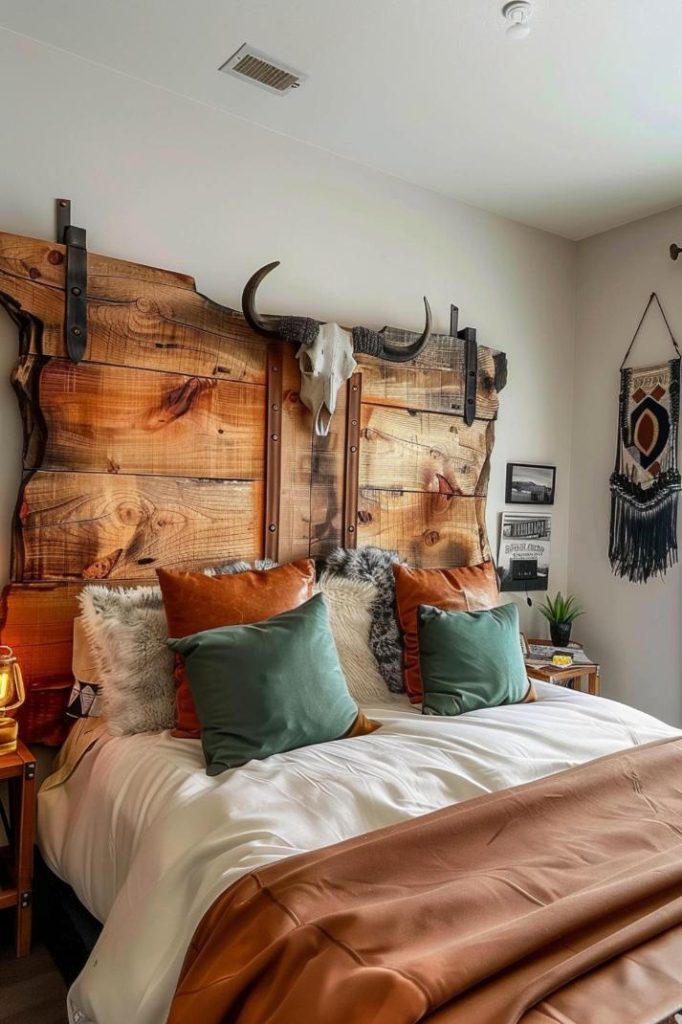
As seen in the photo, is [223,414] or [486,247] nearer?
[223,414]

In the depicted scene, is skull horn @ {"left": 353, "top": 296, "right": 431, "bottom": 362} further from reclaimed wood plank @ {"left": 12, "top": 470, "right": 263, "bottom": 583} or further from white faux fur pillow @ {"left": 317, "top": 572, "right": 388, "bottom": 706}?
white faux fur pillow @ {"left": 317, "top": 572, "right": 388, "bottom": 706}

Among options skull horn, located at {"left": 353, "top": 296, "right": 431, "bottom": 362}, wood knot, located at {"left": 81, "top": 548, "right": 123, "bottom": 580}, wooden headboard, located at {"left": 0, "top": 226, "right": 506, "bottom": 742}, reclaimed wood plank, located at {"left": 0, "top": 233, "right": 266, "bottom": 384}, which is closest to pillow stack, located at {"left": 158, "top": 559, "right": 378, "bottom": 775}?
wood knot, located at {"left": 81, "top": 548, "right": 123, "bottom": 580}

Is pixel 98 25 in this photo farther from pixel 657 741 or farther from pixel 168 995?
pixel 657 741

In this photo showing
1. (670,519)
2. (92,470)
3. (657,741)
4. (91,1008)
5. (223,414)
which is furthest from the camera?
(670,519)

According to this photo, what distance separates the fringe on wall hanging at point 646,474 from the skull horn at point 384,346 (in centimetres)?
117

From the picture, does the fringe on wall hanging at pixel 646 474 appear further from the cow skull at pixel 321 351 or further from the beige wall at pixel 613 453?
the cow skull at pixel 321 351

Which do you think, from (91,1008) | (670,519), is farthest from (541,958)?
(670,519)

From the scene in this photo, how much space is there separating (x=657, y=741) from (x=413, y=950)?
1.30 m

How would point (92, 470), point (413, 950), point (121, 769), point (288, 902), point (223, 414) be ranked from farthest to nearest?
point (223, 414), point (92, 470), point (121, 769), point (288, 902), point (413, 950)

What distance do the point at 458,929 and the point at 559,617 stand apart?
8.01ft

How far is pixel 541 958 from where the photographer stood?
110 cm

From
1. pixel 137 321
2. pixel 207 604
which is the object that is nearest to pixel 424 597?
pixel 207 604

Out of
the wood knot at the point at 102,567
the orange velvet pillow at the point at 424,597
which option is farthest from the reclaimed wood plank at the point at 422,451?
the wood knot at the point at 102,567

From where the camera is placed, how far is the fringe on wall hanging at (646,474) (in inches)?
128
